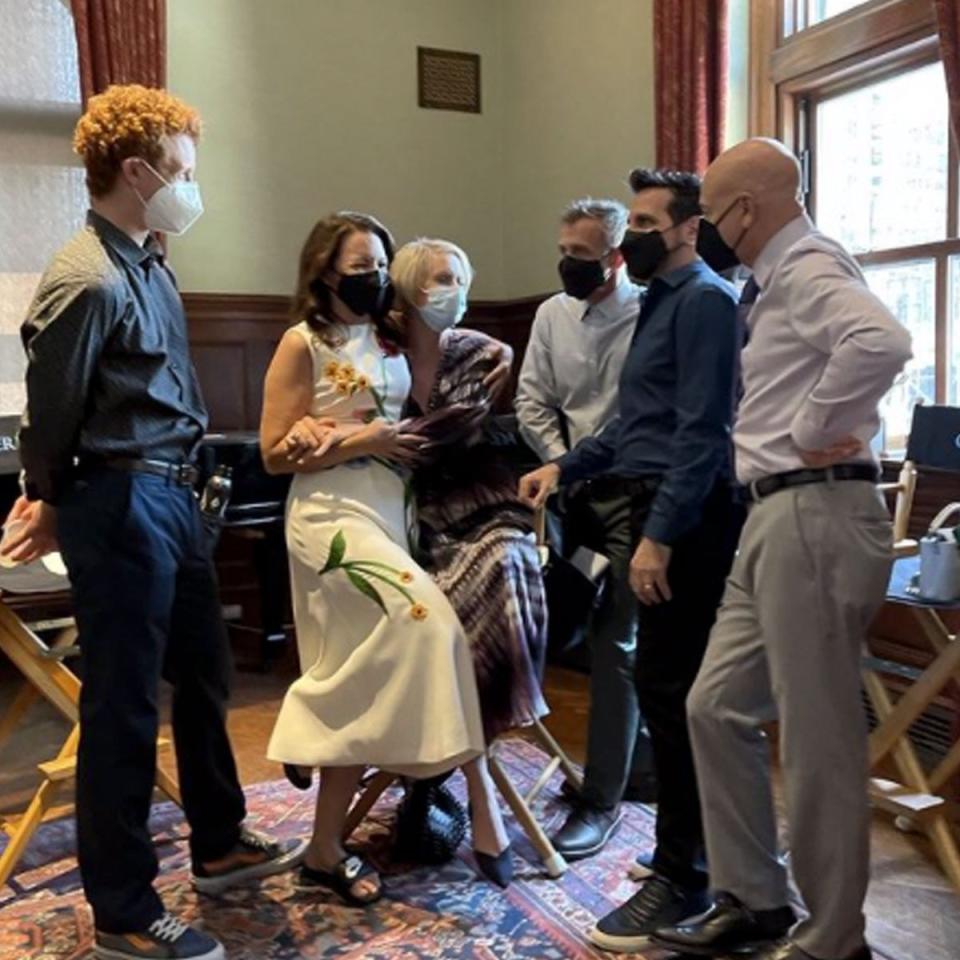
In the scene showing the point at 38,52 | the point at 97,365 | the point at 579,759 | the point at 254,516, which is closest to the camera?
the point at 97,365

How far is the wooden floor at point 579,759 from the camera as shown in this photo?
7.33 feet

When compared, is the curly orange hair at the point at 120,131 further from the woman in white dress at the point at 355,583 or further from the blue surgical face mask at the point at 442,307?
the blue surgical face mask at the point at 442,307

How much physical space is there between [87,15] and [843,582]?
12.1 ft

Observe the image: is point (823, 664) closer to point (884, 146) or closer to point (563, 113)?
point (884, 146)

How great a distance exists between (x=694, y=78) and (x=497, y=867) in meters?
2.65

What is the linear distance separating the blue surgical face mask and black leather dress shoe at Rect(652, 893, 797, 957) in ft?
4.40

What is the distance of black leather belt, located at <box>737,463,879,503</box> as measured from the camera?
1.81 meters

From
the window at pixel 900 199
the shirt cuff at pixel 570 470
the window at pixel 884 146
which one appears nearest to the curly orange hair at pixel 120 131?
the shirt cuff at pixel 570 470

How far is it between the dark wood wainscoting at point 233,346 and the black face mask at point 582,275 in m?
→ 2.27

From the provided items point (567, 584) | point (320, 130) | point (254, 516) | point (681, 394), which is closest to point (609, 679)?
point (567, 584)

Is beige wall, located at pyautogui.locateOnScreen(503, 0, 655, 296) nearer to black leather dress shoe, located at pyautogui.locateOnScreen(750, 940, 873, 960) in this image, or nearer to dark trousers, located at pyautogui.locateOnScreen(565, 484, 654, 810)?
dark trousers, located at pyautogui.locateOnScreen(565, 484, 654, 810)

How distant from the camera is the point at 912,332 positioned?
134 inches

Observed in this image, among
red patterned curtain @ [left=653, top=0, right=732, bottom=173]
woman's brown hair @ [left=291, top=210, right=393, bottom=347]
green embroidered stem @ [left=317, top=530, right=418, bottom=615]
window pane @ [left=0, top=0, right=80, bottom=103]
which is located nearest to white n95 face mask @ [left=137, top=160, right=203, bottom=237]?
woman's brown hair @ [left=291, top=210, right=393, bottom=347]

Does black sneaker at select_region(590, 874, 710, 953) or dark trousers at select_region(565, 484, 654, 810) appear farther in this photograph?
dark trousers at select_region(565, 484, 654, 810)
